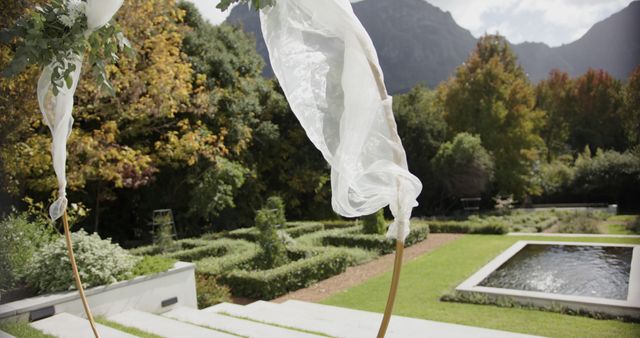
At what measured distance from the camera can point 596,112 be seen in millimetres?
25609

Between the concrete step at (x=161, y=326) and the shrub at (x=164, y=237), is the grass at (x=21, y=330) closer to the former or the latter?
the concrete step at (x=161, y=326)

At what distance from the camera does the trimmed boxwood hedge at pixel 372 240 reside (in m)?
9.96

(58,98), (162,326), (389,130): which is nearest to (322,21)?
(389,130)

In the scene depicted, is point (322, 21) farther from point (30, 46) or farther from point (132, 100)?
point (132, 100)

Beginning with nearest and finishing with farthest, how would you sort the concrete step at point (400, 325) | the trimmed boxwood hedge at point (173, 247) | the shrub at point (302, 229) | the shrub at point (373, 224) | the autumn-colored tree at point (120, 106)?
the concrete step at point (400, 325)
the autumn-colored tree at point (120, 106)
the trimmed boxwood hedge at point (173, 247)
the shrub at point (373, 224)
the shrub at point (302, 229)

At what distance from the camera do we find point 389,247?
9.93 m

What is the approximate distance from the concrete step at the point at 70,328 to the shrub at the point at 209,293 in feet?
7.22

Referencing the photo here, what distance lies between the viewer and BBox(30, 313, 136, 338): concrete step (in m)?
3.88

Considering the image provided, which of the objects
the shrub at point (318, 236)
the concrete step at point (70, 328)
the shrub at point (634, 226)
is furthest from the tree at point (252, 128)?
the shrub at point (634, 226)

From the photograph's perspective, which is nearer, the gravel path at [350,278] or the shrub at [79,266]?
the shrub at [79,266]

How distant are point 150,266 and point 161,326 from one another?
1376 millimetres

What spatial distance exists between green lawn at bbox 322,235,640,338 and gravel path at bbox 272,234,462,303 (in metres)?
0.25

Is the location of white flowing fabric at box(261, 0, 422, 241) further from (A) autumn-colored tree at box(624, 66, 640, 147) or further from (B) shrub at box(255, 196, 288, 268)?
(A) autumn-colored tree at box(624, 66, 640, 147)

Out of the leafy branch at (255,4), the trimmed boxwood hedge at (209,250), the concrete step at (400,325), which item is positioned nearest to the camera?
the leafy branch at (255,4)
